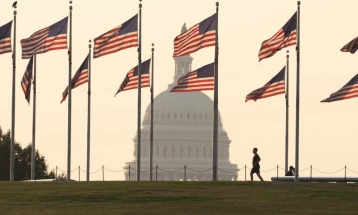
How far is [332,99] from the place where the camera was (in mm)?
77312

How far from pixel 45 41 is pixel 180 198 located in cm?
2603

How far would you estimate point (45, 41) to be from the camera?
294ft

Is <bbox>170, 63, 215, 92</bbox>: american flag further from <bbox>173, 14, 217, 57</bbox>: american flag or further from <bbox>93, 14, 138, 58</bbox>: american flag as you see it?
<bbox>93, 14, 138, 58</bbox>: american flag

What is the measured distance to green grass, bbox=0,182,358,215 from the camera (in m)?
61.4

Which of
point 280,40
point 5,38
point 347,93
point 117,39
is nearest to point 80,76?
point 5,38

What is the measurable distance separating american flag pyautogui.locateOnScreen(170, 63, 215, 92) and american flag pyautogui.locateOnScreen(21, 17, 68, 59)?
884 centimetres

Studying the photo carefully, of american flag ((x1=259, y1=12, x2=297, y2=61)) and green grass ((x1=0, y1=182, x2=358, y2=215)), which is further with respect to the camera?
american flag ((x1=259, y1=12, x2=297, y2=61))

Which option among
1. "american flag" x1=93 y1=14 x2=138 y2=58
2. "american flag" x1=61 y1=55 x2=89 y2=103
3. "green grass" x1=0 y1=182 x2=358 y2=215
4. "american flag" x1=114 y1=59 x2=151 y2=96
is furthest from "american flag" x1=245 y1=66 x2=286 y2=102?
"green grass" x1=0 y1=182 x2=358 y2=215

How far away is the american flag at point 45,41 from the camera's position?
89.6 m

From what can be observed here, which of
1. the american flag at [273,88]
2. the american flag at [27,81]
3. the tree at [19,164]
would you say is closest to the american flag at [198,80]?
the american flag at [273,88]

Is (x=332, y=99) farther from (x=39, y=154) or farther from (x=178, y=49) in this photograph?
(x=39, y=154)

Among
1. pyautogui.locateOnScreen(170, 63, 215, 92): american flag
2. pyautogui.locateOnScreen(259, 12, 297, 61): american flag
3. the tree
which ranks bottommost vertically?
the tree

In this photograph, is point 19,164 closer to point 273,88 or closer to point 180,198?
point 273,88

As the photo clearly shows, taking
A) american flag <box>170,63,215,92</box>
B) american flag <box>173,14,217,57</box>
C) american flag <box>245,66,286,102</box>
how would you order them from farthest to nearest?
american flag <box>245,66,286,102</box>, american flag <box>170,63,215,92</box>, american flag <box>173,14,217,57</box>
